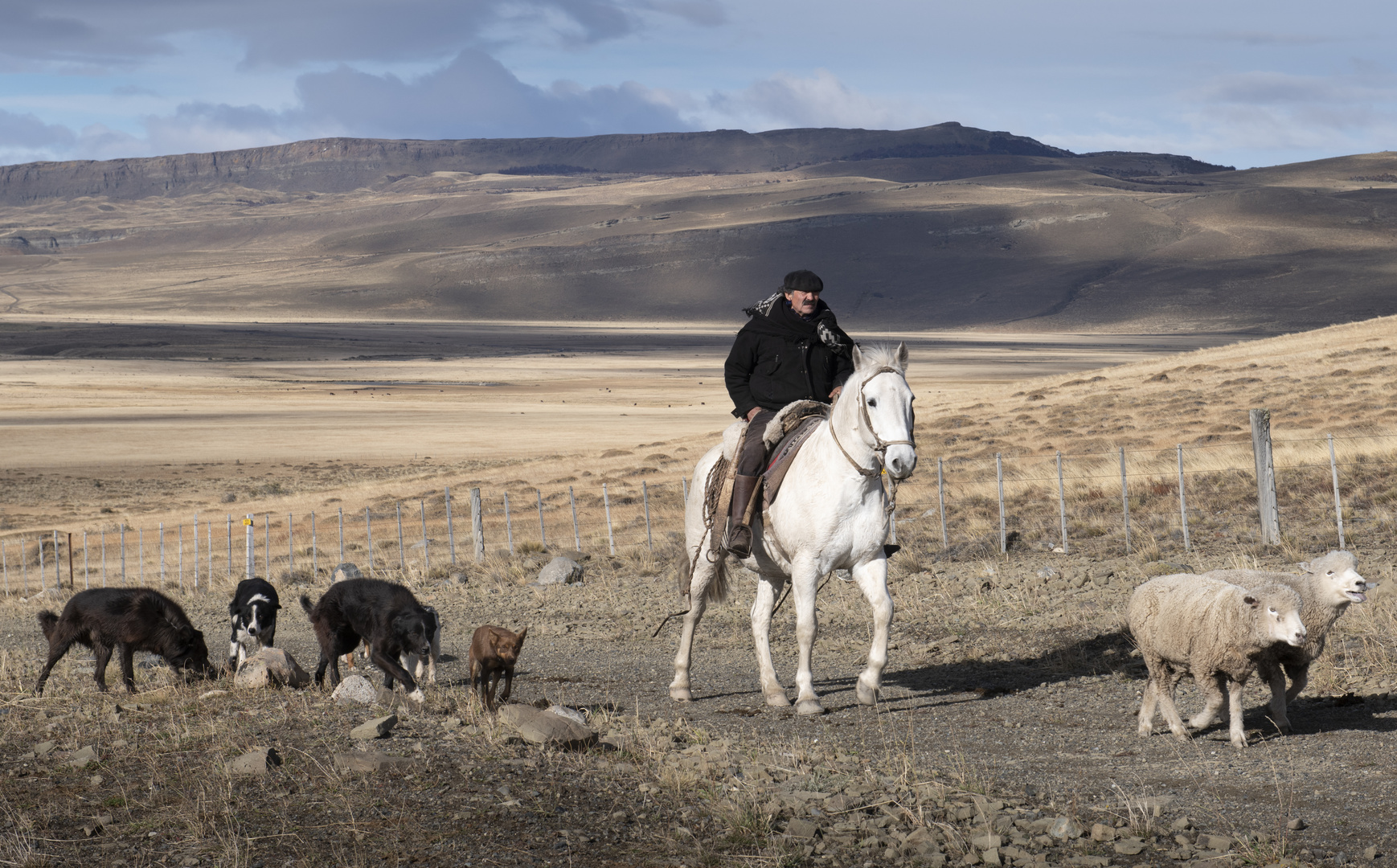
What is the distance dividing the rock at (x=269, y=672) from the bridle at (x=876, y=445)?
16.7 feet

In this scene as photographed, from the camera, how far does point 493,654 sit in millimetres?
9555

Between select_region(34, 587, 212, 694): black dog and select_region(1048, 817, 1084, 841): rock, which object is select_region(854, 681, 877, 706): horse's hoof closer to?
select_region(1048, 817, 1084, 841): rock

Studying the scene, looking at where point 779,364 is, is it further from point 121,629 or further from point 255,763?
point 121,629

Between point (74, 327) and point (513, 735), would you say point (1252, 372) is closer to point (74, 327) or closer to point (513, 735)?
point (513, 735)

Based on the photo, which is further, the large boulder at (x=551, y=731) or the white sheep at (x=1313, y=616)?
the white sheep at (x=1313, y=616)

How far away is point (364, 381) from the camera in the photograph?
A: 322ft

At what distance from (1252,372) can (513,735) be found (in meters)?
41.0

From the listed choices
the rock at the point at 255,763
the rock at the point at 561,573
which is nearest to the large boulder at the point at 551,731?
the rock at the point at 255,763

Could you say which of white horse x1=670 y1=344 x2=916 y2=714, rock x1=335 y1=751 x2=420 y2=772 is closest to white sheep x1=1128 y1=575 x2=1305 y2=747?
white horse x1=670 y1=344 x2=916 y2=714

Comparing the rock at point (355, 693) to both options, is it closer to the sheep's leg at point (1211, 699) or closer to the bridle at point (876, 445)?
the bridle at point (876, 445)

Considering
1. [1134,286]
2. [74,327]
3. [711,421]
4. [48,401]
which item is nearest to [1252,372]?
[711,421]

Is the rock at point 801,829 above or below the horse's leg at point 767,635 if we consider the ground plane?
below

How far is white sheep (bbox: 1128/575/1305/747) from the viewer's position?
7.90 m

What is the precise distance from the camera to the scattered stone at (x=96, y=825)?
6289mm
